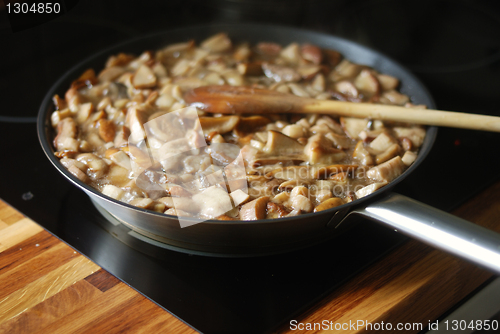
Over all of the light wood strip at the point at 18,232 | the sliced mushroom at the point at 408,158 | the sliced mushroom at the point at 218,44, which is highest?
the sliced mushroom at the point at 218,44

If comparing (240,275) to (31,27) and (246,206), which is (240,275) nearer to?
(246,206)

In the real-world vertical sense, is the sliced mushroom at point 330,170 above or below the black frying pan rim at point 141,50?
below

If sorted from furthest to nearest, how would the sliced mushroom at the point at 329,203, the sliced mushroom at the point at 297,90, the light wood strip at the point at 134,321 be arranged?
the sliced mushroom at the point at 297,90 < the sliced mushroom at the point at 329,203 < the light wood strip at the point at 134,321

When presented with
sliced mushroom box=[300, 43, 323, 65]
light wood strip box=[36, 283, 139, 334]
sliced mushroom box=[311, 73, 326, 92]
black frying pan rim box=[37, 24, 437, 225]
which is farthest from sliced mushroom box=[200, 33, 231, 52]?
light wood strip box=[36, 283, 139, 334]

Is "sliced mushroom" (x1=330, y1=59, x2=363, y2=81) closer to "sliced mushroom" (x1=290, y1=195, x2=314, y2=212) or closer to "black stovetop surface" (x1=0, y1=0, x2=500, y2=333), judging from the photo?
"black stovetop surface" (x1=0, y1=0, x2=500, y2=333)

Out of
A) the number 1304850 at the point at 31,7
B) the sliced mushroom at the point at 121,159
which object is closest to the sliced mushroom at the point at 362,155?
the sliced mushroom at the point at 121,159

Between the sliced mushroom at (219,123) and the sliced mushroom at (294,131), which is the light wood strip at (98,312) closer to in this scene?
the sliced mushroom at (219,123)

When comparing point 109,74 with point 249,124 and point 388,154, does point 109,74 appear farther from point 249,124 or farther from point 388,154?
point 388,154
